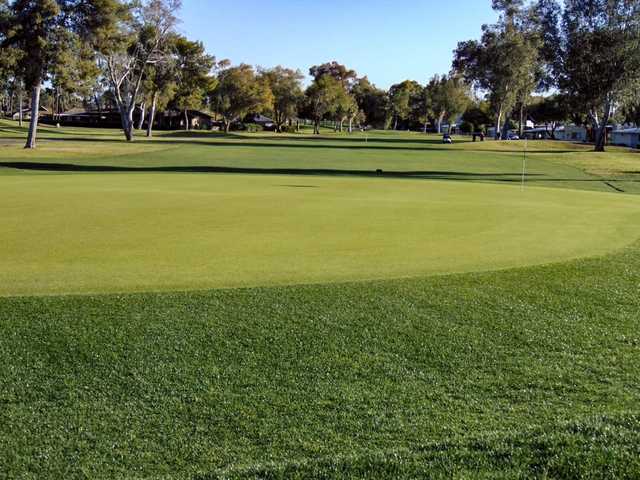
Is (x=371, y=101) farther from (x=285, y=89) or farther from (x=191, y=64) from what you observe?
(x=191, y=64)

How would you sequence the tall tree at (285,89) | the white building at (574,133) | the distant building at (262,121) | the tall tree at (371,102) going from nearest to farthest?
the tall tree at (285,89) < the white building at (574,133) < the distant building at (262,121) < the tall tree at (371,102)

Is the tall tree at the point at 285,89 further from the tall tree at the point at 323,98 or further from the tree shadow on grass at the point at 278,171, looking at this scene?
the tree shadow on grass at the point at 278,171

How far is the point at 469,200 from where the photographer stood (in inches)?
755

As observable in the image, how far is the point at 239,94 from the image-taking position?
383ft

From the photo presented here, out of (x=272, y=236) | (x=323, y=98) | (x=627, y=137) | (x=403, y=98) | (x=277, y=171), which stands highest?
(x=403, y=98)

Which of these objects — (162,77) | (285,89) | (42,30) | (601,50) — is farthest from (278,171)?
(285,89)

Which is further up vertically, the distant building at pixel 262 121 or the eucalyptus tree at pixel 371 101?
the eucalyptus tree at pixel 371 101

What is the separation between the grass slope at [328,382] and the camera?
4758 millimetres

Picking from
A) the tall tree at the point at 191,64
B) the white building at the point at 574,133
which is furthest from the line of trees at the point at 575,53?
the white building at the point at 574,133

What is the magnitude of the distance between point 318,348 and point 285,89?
126426mm

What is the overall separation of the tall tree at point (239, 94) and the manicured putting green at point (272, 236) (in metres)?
99.2

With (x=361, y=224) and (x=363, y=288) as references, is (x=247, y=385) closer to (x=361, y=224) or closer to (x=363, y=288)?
(x=363, y=288)

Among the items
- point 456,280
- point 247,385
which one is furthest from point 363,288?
point 247,385

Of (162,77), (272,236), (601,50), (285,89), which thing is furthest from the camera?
(285,89)
